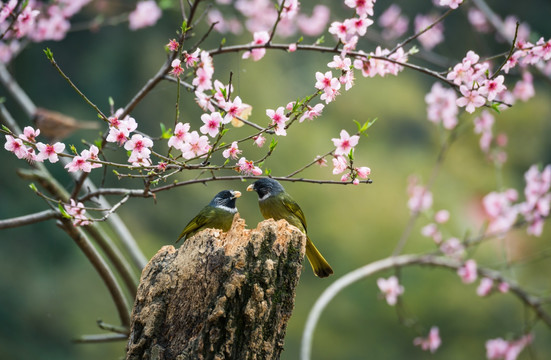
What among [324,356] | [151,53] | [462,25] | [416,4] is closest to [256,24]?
[151,53]

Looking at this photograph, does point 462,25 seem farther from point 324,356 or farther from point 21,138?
point 21,138

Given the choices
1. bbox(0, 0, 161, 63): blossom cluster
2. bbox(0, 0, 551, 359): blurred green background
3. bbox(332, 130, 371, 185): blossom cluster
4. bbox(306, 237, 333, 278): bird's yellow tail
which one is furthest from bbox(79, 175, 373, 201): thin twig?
bbox(0, 0, 551, 359): blurred green background

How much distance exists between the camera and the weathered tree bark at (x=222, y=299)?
139cm

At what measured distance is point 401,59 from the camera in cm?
192

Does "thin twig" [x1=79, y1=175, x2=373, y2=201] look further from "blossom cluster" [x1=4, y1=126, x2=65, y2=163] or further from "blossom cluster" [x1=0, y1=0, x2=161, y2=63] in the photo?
"blossom cluster" [x1=0, y1=0, x2=161, y2=63]

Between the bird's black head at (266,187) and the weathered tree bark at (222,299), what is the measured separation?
50 cm

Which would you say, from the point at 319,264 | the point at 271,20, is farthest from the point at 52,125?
the point at 271,20

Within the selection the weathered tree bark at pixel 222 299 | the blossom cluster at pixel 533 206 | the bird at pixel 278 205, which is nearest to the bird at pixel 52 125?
the bird at pixel 278 205

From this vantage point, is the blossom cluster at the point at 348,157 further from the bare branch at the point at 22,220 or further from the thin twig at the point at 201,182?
the bare branch at the point at 22,220

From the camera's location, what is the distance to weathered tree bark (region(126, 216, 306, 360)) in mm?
1392

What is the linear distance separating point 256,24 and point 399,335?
3.18 meters

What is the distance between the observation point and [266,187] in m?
2.04

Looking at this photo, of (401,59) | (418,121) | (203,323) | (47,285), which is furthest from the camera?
(418,121)

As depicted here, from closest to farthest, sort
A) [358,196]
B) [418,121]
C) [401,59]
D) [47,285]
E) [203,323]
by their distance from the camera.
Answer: [203,323], [401,59], [47,285], [358,196], [418,121]
